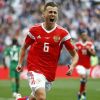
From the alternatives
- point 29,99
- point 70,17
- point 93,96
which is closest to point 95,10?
point 70,17

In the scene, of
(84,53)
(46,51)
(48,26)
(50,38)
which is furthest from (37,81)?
(84,53)

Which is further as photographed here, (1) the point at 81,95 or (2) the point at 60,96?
(2) the point at 60,96

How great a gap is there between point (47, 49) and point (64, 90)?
11805 millimetres

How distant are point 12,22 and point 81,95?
53.3 ft

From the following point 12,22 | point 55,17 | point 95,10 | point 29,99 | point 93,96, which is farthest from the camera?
point 95,10

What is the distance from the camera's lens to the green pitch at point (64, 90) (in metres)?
20.2

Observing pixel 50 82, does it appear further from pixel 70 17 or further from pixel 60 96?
pixel 70 17

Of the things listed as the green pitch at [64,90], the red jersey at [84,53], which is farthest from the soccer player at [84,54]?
the green pitch at [64,90]

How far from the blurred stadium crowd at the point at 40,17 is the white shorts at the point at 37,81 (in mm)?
21075

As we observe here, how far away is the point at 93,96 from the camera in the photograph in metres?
20.5

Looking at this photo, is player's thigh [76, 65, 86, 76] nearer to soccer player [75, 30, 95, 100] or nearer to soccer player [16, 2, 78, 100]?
soccer player [75, 30, 95, 100]

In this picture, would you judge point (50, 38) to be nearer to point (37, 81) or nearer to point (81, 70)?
point (37, 81)

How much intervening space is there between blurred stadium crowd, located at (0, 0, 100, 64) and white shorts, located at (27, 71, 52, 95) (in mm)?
21075

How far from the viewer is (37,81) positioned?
11.6 m
